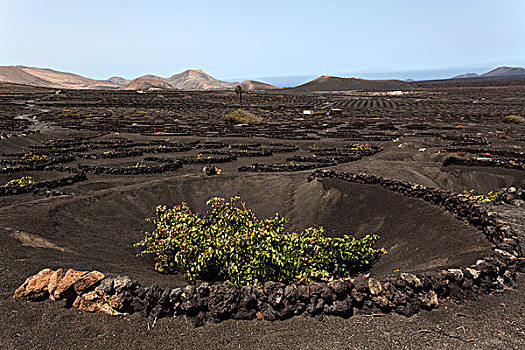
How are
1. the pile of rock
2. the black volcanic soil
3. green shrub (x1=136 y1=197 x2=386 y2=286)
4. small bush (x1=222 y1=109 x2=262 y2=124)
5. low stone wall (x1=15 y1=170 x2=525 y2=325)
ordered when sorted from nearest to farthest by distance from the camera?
the black volcanic soil → low stone wall (x1=15 y1=170 x2=525 y2=325) → green shrub (x1=136 y1=197 x2=386 y2=286) → the pile of rock → small bush (x1=222 y1=109 x2=262 y2=124)

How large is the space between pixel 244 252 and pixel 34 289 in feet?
15.8

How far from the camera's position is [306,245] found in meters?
9.16

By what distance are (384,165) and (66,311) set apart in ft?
74.7

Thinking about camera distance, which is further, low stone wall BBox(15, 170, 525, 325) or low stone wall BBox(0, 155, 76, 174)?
low stone wall BBox(0, 155, 76, 174)

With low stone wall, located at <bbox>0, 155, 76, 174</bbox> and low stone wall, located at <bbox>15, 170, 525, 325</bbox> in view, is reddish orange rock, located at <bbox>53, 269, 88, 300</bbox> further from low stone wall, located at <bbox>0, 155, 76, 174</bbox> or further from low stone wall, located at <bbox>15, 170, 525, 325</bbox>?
low stone wall, located at <bbox>0, 155, 76, 174</bbox>

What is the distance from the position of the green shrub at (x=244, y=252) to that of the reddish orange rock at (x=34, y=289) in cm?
265

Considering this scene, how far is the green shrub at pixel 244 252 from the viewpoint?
27.2 feet

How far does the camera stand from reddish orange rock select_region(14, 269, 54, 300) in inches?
272

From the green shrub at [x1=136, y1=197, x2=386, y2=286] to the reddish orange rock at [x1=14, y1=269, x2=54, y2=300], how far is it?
2.65 m

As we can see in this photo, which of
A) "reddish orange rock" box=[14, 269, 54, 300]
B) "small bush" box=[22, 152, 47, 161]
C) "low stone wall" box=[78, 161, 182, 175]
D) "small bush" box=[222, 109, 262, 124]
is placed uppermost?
"small bush" box=[222, 109, 262, 124]

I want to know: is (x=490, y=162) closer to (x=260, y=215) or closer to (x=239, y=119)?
(x=260, y=215)

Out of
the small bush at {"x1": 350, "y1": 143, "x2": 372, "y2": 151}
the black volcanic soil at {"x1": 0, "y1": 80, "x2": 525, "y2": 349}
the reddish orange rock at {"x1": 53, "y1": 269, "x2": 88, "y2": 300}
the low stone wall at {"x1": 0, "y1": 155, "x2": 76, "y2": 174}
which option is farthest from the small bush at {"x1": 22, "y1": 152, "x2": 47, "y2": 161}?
the small bush at {"x1": 350, "y1": 143, "x2": 372, "y2": 151}

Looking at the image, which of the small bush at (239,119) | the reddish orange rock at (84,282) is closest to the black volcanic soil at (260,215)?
the reddish orange rock at (84,282)

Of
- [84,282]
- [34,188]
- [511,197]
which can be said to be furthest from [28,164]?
[511,197]
